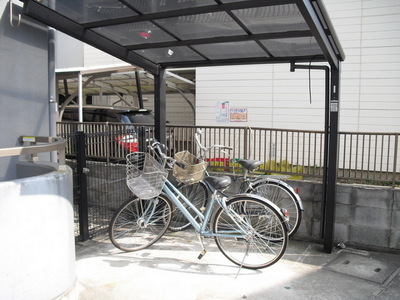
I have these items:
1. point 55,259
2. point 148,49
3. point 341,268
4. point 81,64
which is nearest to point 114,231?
point 55,259

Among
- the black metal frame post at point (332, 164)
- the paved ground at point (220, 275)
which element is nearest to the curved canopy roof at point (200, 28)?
the black metal frame post at point (332, 164)

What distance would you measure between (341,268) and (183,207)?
6.21 feet

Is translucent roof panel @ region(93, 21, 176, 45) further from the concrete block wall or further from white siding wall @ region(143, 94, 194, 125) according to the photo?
white siding wall @ region(143, 94, 194, 125)

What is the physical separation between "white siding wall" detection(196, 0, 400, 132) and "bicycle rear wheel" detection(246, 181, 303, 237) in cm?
391

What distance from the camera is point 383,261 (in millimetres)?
3953

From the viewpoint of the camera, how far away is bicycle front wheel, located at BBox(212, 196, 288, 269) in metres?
3.56

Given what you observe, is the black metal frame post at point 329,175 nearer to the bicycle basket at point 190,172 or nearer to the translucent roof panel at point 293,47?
the translucent roof panel at point 293,47

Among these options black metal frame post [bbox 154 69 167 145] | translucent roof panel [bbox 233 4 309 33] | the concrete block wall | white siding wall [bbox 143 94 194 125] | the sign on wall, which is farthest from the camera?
white siding wall [bbox 143 94 194 125]

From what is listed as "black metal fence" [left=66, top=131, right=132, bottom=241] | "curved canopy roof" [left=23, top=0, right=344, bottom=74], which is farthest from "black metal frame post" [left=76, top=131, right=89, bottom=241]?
"curved canopy roof" [left=23, top=0, right=344, bottom=74]

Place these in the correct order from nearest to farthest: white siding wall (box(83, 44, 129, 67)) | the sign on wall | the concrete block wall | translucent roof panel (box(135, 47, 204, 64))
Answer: the concrete block wall < translucent roof panel (box(135, 47, 204, 64)) < the sign on wall < white siding wall (box(83, 44, 129, 67))

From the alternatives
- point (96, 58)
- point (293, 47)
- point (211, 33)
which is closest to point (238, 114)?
point (293, 47)

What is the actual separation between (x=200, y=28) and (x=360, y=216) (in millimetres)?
3075

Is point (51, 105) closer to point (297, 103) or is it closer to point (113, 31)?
point (113, 31)

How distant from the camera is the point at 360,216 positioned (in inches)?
170
